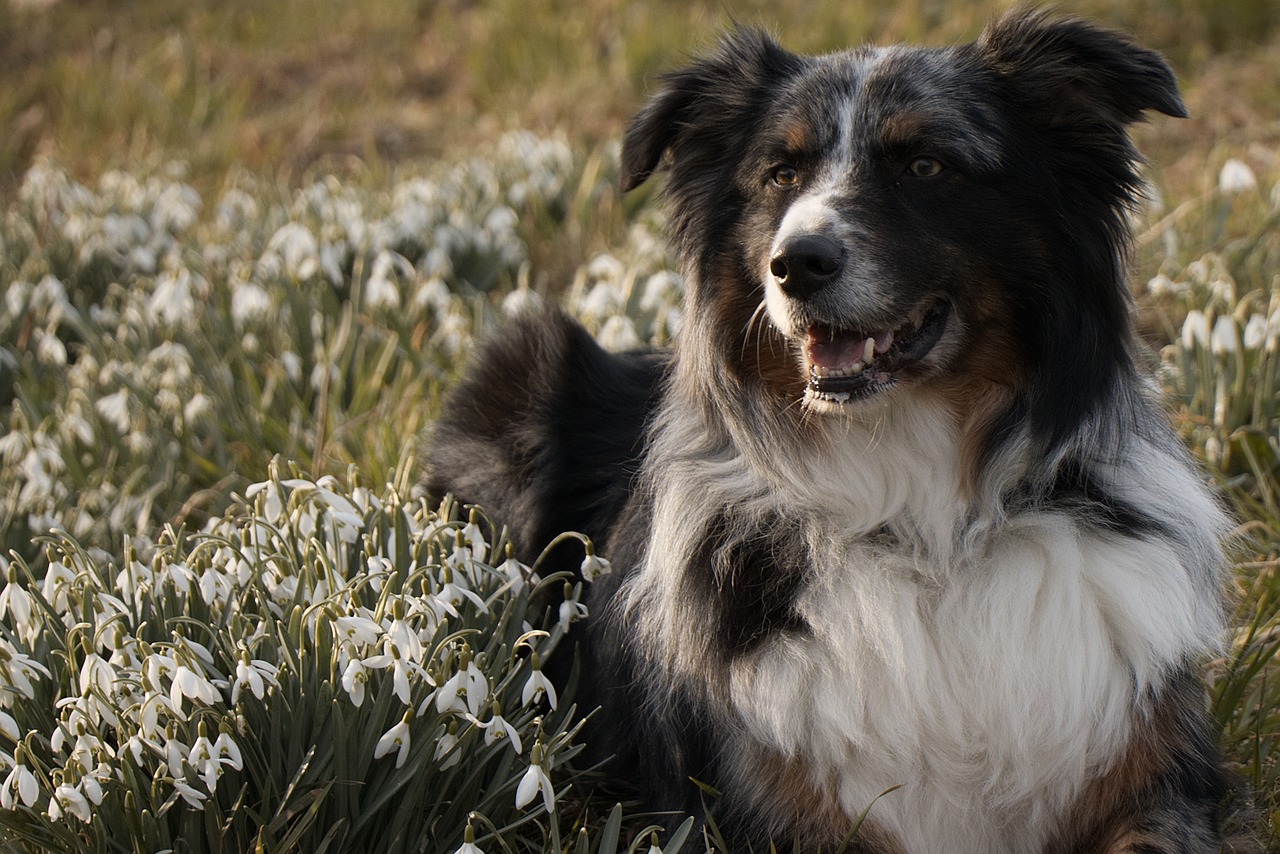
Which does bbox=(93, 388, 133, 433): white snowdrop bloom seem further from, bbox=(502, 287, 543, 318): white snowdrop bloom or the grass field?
bbox=(502, 287, 543, 318): white snowdrop bloom

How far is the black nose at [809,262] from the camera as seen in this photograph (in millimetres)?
2479

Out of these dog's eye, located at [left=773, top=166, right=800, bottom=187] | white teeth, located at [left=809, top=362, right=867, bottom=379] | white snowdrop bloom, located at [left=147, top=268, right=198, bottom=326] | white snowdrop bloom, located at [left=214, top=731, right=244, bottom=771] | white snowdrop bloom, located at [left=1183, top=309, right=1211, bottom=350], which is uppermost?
dog's eye, located at [left=773, top=166, right=800, bottom=187]

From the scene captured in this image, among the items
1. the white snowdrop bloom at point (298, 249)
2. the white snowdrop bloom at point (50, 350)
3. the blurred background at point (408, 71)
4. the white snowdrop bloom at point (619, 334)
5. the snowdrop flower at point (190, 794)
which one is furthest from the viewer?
the blurred background at point (408, 71)

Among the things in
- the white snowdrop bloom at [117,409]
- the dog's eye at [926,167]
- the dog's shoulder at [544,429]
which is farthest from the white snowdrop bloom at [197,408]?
the dog's eye at [926,167]

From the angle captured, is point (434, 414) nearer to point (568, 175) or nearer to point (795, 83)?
point (795, 83)

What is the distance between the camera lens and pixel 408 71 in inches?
474

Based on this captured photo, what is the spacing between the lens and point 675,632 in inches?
109

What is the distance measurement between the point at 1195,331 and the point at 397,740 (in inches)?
113

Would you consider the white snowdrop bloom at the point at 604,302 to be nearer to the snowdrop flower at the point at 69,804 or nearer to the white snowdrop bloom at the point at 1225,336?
the white snowdrop bloom at the point at 1225,336

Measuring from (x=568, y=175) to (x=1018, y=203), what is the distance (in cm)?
482

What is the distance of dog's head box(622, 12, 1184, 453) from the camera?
2.54 metres

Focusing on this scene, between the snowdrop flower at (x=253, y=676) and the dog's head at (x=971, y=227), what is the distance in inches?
46.7

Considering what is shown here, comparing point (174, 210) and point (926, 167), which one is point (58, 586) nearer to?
point (926, 167)

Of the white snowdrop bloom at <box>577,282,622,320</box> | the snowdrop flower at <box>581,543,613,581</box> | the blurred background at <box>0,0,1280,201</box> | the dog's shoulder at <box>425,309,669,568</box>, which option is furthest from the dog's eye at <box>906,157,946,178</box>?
the blurred background at <box>0,0,1280,201</box>
